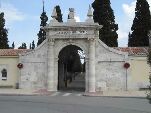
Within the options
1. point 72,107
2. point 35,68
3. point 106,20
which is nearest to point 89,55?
point 35,68

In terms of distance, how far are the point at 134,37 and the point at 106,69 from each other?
1685 cm

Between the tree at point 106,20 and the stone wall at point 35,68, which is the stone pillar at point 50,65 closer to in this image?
the stone wall at point 35,68

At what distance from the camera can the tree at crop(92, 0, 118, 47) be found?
51.0 m

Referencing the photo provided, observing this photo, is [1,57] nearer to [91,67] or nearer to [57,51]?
[57,51]

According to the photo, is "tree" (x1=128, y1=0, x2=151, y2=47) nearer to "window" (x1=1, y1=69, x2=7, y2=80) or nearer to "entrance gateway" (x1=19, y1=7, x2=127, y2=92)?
"entrance gateway" (x1=19, y1=7, x2=127, y2=92)

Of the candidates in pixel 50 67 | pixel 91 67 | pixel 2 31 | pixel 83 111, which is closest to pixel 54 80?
pixel 50 67

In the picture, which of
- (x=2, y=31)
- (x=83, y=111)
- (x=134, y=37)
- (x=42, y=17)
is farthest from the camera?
(x=42, y=17)

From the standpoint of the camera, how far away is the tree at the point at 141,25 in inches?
1966

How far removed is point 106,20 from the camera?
51.4 meters

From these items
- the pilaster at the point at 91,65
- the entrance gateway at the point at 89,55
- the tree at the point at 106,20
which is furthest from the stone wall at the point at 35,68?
the tree at the point at 106,20

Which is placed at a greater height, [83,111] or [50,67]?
[50,67]

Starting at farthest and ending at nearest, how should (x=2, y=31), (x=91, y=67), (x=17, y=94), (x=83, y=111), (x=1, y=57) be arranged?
(x=2, y=31)
(x=1, y=57)
(x=91, y=67)
(x=17, y=94)
(x=83, y=111)

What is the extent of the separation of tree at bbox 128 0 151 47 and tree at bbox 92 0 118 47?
8.82 feet

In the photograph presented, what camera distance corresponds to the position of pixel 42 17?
6431cm
